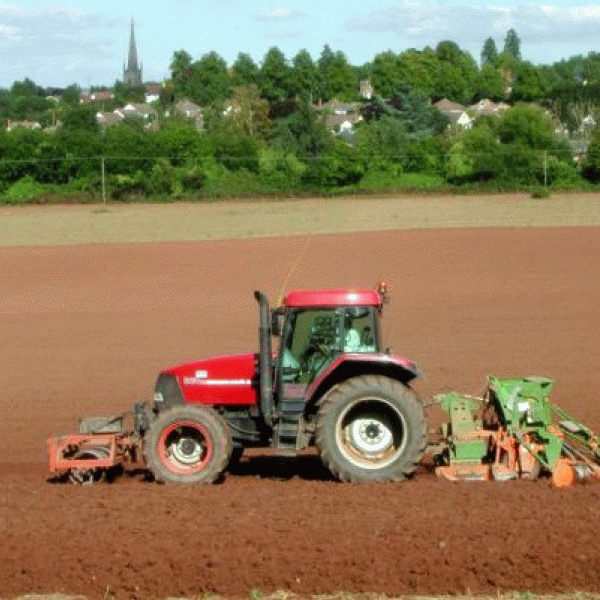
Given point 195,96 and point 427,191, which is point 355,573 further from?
point 195,96

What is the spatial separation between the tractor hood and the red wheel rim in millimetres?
426

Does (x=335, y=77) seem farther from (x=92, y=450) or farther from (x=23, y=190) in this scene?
(x=92, y=450)

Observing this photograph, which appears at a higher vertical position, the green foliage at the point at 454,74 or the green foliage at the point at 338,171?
the green foliage at the point at 454,74

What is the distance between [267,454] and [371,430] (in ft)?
10.8

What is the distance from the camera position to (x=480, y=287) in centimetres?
3150

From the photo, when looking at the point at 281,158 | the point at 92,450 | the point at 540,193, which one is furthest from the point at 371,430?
the point at 281,158

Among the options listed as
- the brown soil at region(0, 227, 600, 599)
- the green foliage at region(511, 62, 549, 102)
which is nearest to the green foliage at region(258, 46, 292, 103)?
the green foliage at region(511, 62, 549, 102)

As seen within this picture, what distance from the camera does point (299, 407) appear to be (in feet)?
41.9

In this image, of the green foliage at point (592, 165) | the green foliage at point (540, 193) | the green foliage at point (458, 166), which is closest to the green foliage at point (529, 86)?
the green foliage at point (458, 166)

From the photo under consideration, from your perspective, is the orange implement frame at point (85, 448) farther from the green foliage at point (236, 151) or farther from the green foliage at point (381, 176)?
the green foliage at point (236, 151)

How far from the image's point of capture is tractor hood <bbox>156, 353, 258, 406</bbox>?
1326 centimetres

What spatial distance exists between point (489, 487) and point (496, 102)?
141m

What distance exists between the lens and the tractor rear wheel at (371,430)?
12414 millimetres

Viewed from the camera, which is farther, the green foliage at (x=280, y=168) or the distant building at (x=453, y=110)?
the distant building at (x=453, y=110)
